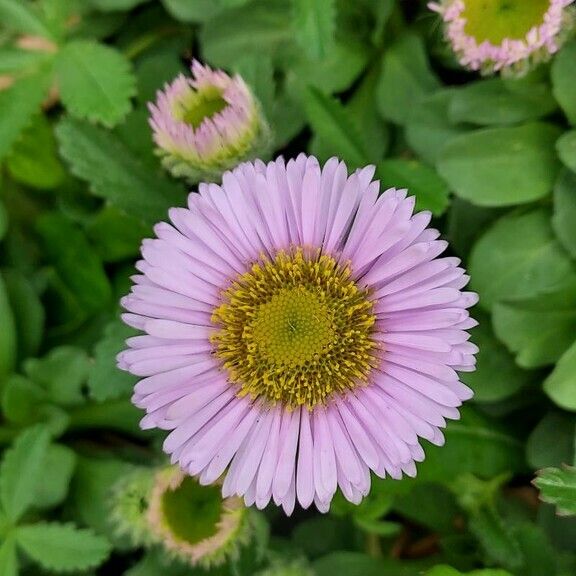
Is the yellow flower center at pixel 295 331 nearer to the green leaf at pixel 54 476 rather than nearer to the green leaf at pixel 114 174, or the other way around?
the green leaf at pixel 114 174

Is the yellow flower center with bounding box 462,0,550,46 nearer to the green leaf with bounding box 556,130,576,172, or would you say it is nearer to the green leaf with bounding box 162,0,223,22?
the green leaf with bounding box 556,130,576,172

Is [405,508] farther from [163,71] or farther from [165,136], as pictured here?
[163,71]

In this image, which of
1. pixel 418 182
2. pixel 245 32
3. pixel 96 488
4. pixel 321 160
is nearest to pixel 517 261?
pixel 418 182

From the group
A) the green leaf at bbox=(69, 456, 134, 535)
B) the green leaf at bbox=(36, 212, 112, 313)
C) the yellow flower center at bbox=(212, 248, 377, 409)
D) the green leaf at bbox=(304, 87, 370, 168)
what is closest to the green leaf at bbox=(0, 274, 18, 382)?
the green leaf at bbox=(36, 212, 112, 313)

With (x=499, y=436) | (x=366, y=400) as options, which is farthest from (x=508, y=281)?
(x=366, y=400)

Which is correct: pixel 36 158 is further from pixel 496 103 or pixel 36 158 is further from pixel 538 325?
pixel 538 325

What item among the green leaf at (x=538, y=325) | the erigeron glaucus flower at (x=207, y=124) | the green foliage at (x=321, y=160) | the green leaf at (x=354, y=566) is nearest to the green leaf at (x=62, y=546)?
the green foliage at (x=321, y=160)

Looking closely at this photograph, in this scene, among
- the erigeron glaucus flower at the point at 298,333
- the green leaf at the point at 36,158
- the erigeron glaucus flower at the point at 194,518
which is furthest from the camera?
the green leaf at the point at 36,158

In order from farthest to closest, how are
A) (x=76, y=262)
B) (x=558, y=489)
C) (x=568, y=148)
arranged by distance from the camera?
(x=76, y=262), (x=568, y=148), (x=558, y=489)

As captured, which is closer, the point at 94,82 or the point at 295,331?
the point at 295,331
